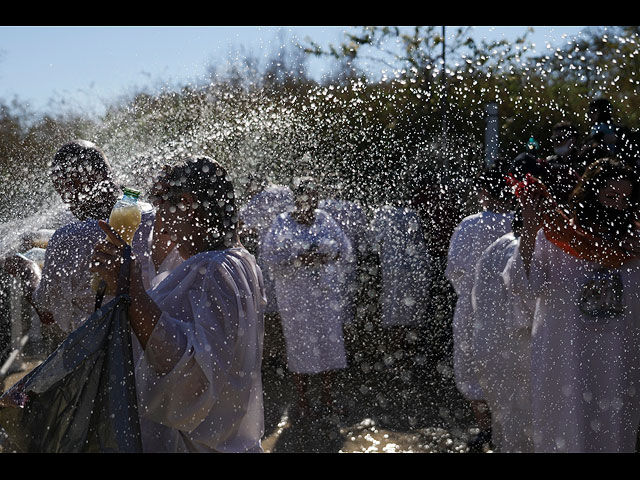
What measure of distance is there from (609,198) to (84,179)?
7.77 feet

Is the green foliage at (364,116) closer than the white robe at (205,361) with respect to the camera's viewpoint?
No

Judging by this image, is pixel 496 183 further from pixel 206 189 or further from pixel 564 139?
pixel 206 189

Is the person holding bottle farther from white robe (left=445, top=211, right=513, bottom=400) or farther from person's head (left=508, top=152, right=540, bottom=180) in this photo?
white robe (left=445, top=211, right=513, bottom=400)

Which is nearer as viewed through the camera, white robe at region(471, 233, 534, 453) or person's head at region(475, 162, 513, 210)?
white robe at region(471, 233, 534, 453)

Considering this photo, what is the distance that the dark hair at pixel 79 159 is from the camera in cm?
356

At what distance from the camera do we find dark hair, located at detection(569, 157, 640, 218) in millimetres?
3445

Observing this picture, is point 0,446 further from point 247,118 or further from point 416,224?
point 247,118

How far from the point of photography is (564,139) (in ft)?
17.1

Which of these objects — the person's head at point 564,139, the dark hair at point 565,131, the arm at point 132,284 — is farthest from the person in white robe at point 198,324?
the dark hair at point 565,131

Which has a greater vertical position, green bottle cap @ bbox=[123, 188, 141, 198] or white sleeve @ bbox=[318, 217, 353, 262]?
green bottle cap @ bbox=[123, 188, 141, 198]

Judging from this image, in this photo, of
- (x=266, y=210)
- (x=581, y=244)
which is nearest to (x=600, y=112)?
(x=581, y=244)

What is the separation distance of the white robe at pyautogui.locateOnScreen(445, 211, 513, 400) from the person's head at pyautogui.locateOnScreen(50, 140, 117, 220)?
2429 millimetres

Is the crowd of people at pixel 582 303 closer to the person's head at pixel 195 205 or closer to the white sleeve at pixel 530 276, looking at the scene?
the white sleeve at pixel 530 276

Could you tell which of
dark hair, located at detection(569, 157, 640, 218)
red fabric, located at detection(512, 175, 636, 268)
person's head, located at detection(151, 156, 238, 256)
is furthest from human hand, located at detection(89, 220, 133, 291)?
dark hair, located at detection(569, 157, 640, 218)
